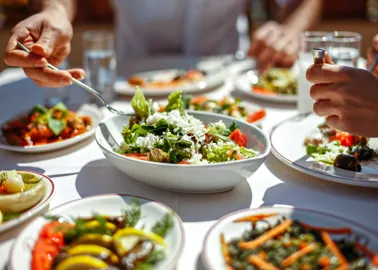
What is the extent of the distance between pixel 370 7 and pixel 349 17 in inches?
10.0

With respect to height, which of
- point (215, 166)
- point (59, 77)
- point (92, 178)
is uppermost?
point (59, 77)

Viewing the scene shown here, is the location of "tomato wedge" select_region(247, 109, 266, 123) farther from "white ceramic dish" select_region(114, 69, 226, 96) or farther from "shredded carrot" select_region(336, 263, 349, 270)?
"shredded carrot" select_region(336, 263, 349, 270)

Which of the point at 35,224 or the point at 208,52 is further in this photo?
the point at 208,52

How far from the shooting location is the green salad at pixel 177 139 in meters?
1.23

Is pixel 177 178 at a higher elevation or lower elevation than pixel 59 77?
lower

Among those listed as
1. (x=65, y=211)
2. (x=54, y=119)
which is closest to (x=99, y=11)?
(x=54, y=119)

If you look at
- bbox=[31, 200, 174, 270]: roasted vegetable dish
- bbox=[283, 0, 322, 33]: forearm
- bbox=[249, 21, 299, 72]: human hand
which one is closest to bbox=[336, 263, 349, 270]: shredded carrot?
bbox=[31, 200, 174, 270]: roasted vegetable dish

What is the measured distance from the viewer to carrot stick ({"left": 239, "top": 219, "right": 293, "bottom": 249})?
35.7 inches

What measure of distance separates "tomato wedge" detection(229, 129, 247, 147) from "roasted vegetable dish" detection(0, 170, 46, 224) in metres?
0.58

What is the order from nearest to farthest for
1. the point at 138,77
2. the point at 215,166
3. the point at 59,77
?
the point at 215,166
the point at 59,77
the point at 138,77

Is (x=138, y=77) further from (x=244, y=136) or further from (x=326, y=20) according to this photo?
(x=326, y=20)

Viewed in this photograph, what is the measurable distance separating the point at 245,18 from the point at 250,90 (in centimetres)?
357

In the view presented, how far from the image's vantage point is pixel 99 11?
5.35 metres

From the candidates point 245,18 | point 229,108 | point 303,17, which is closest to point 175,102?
point 229,108
